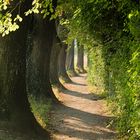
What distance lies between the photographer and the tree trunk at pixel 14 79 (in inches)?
391

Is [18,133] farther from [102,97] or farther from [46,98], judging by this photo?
[102,97]

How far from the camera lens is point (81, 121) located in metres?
14.1

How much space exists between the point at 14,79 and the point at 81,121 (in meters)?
4.49

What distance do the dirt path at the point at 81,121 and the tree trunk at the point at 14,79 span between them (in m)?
1.40

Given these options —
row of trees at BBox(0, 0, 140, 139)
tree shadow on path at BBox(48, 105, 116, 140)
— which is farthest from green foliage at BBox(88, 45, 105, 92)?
row of trees at BBox(0, 0, 140, 139)

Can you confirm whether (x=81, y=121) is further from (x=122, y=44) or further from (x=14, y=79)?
(x=14, y=79)

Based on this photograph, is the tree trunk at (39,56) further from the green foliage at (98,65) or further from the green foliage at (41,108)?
the green foliage at (98,65)

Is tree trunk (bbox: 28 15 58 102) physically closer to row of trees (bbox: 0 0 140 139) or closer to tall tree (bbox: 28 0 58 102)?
tall tree (bbox: 28 0 58 102)

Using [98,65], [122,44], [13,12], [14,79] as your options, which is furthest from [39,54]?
[13,12]

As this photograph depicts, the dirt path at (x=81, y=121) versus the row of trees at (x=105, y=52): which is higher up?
the row of trees at (x=105, y=52)

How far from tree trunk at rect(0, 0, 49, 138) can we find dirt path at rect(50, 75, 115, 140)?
140 centimetres

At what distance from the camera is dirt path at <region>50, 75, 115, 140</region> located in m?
11.7

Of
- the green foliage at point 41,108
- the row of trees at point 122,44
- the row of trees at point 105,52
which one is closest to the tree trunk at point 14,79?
the row of trees at point 105,52

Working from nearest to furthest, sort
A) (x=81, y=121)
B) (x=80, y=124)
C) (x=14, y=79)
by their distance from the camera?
1. (x=14, y=79)
2. (x=80, y=124)
3. (x=81, y=121)
